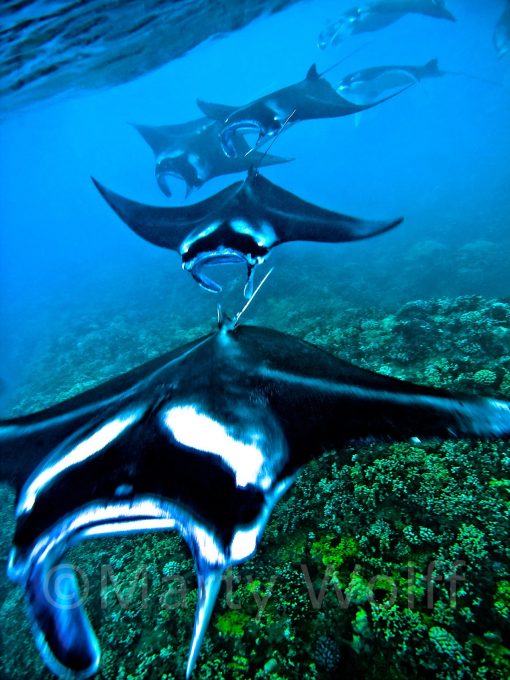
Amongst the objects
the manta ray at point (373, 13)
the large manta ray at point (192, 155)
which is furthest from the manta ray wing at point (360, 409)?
the manta ray at point (373, 13)

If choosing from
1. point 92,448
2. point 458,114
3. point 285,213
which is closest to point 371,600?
point 92,448

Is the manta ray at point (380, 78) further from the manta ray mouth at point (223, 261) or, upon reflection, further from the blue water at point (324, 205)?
the manta ray mouth at point (223, 261)

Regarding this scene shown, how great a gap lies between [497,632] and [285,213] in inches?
149

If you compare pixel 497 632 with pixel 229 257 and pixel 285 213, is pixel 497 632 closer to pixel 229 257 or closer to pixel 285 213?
pixel 229 257

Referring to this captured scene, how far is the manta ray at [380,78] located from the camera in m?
13.8

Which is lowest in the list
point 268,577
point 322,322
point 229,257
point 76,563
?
point 322,322

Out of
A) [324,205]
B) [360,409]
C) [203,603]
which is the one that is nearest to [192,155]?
[360,409]

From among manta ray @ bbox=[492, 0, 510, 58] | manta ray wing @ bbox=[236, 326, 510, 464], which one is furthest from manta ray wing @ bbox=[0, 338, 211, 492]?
manta ray @ bbox=[492, 0, 510, 58]

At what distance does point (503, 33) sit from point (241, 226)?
27053 mm

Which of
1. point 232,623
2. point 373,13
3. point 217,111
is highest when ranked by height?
point 373,13

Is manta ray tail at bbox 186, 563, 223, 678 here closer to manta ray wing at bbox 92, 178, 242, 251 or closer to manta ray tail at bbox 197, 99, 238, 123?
manta ray wing at bbox 92, 178, 242, 251

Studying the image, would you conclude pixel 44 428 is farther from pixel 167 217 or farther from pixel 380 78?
pixel 380 78

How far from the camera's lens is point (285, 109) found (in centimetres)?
702

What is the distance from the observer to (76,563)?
3379 millimetres
